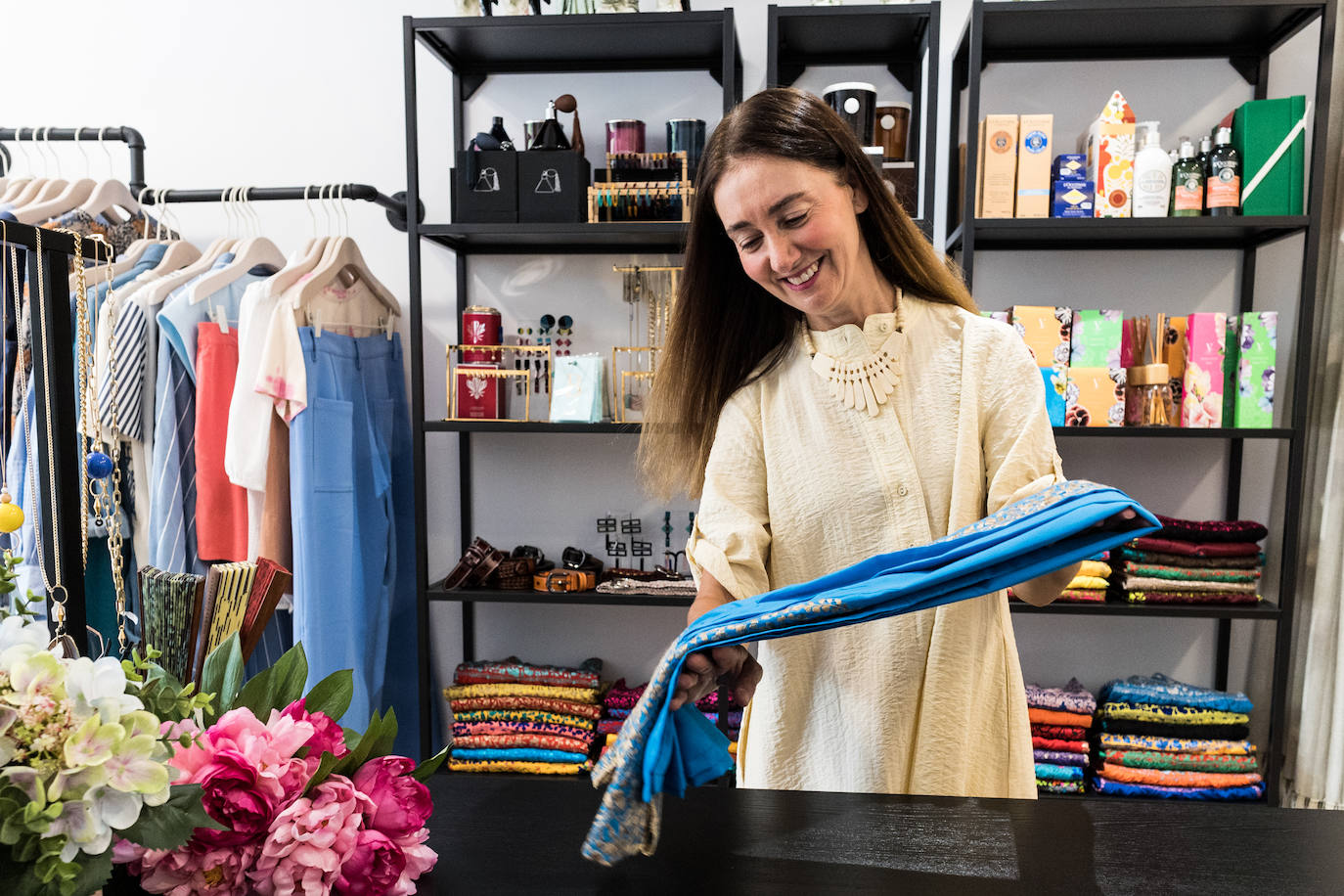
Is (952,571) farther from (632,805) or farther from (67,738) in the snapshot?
(67,738)

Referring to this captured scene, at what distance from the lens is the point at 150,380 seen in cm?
224

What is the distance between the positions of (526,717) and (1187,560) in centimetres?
178

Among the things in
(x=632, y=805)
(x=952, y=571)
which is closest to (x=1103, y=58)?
(x=952, y=571)

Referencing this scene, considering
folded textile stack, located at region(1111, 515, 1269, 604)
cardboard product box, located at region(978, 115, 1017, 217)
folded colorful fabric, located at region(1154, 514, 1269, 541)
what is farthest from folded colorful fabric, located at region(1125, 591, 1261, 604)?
cardboard product box, located at region(978, 115, 1017, 217)

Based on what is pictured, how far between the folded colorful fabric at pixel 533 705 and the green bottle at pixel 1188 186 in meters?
1.97

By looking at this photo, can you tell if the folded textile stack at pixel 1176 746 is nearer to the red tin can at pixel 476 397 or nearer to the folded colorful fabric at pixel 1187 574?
the folded colorful fabric at pixel 1187 574

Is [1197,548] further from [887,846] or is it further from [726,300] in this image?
[887,846]

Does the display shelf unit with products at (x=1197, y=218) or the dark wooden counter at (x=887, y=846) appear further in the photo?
the display shelf unit with products at (x=1197, y=218)

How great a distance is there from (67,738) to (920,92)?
2.56m

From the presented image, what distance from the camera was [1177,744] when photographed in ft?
7.66

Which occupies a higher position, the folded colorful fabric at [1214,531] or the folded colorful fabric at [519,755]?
the folded colorful fabric at [1214,531]

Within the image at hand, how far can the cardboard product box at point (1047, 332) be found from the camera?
7.45ft

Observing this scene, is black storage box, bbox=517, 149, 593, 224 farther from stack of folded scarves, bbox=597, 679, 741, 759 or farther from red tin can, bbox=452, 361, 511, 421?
stack of folded scarves, bbox=597, 679, 741, 759

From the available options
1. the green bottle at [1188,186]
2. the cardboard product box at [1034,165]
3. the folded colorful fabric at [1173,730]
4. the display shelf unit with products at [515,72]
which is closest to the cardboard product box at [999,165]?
the cardboard product box at [1034,165]
